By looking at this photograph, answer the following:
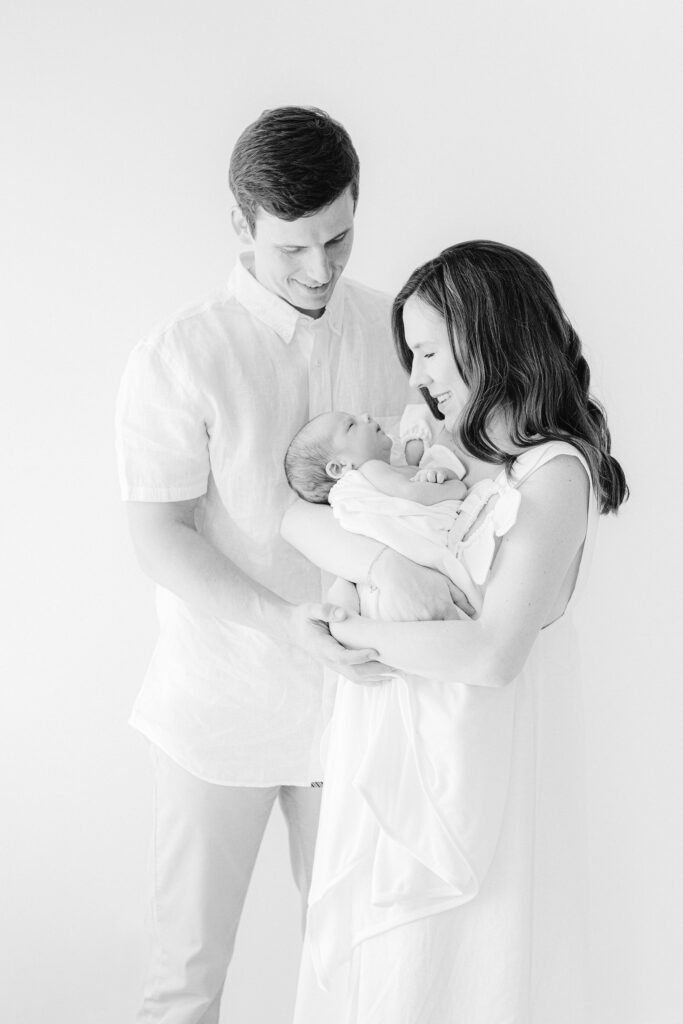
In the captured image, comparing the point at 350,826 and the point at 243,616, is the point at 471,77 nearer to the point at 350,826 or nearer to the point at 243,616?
the point at 243,616

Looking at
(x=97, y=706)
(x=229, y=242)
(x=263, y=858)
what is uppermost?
(x=229, y=242)

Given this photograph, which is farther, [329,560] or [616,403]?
[616,403]

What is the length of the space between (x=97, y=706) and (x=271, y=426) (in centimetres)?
102

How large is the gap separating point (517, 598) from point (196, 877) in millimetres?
866

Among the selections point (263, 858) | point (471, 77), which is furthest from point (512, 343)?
point (263, 858)

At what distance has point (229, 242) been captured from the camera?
7.84 feet

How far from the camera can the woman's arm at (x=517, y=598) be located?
4.81 feet

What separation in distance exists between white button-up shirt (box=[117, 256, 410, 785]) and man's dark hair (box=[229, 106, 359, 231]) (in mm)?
192

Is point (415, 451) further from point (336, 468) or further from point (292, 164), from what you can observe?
point (292, 164)

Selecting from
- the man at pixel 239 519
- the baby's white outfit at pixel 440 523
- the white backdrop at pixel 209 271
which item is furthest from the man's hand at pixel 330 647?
the white backdrop at pixel 209 271

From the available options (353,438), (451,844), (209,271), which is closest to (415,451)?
(353,438)

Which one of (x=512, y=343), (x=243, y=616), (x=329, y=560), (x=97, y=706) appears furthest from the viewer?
(x=97, y=706)

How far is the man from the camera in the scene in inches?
68.3

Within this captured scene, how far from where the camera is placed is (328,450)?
1.77 metres
